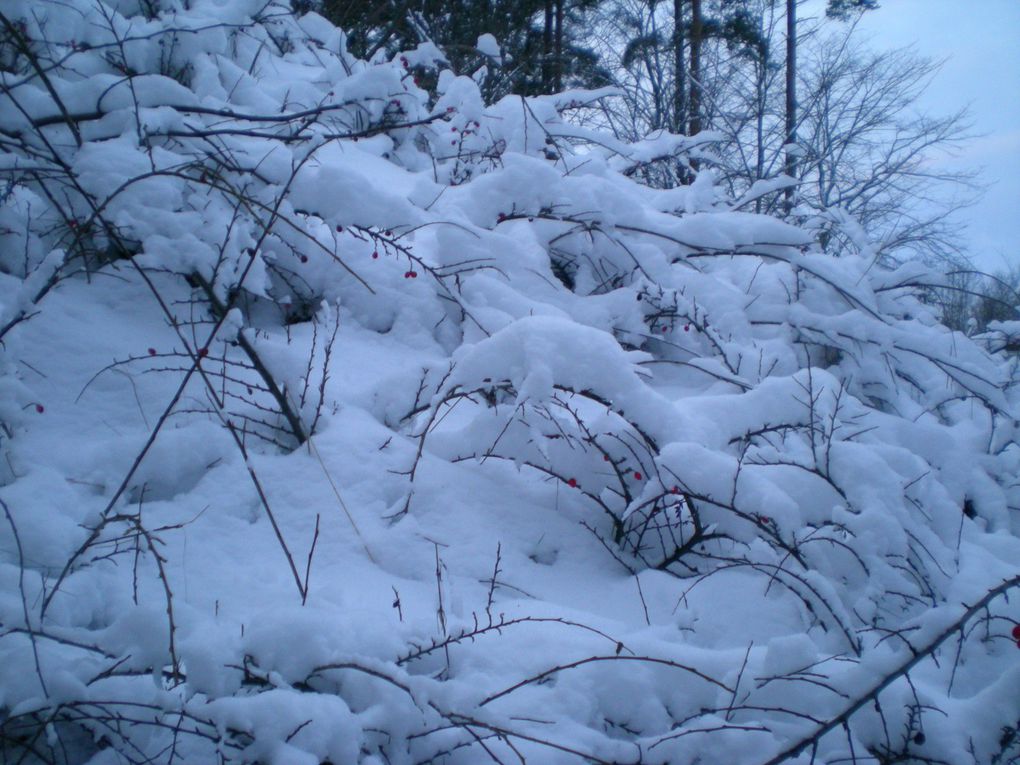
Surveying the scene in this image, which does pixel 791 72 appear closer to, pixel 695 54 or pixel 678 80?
pixel 695 54

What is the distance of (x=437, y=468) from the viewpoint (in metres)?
2.14

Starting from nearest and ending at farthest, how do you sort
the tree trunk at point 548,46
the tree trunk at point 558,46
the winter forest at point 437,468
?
1. the winter forest at point 437,468
2. the tree trunk at point 558,46
3. the tree trunk at point 548,46

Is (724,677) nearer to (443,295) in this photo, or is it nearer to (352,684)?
(352,684)

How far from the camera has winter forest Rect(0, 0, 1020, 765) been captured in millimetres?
1148

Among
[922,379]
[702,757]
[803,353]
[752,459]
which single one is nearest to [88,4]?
[752,459]

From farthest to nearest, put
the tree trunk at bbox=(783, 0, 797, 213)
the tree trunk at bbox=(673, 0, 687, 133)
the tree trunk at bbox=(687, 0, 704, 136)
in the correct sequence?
1. the tree trunk at bbox=(673, 0, 687, 133)
2. the tree trunk at bbox=(687, 0, 704, 136)
3. the tree trunk at bbox=(783, 0, 797, 213)

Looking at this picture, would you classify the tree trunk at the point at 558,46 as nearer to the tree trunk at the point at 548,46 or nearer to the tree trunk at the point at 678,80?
the tree trunk at the point at 548,46

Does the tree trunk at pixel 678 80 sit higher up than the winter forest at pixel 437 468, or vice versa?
the tree trunk at pixel 678 80

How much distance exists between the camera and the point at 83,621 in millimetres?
1325

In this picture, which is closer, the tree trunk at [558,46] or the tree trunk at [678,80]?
the tree trunk at [678,80]

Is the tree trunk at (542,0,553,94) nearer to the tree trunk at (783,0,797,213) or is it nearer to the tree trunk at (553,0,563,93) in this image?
the tree trunk at (553,0,563,93)

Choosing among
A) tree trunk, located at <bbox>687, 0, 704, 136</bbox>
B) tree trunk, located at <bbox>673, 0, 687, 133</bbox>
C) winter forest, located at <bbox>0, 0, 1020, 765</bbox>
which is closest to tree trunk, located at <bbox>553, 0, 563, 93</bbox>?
tree trunk, located at <bbox>673, 0, 687, 133</bbox>

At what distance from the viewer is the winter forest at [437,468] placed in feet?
3.77

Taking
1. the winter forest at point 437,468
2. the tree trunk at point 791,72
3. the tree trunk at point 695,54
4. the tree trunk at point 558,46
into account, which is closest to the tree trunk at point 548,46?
the tree trunk at point 558,46
